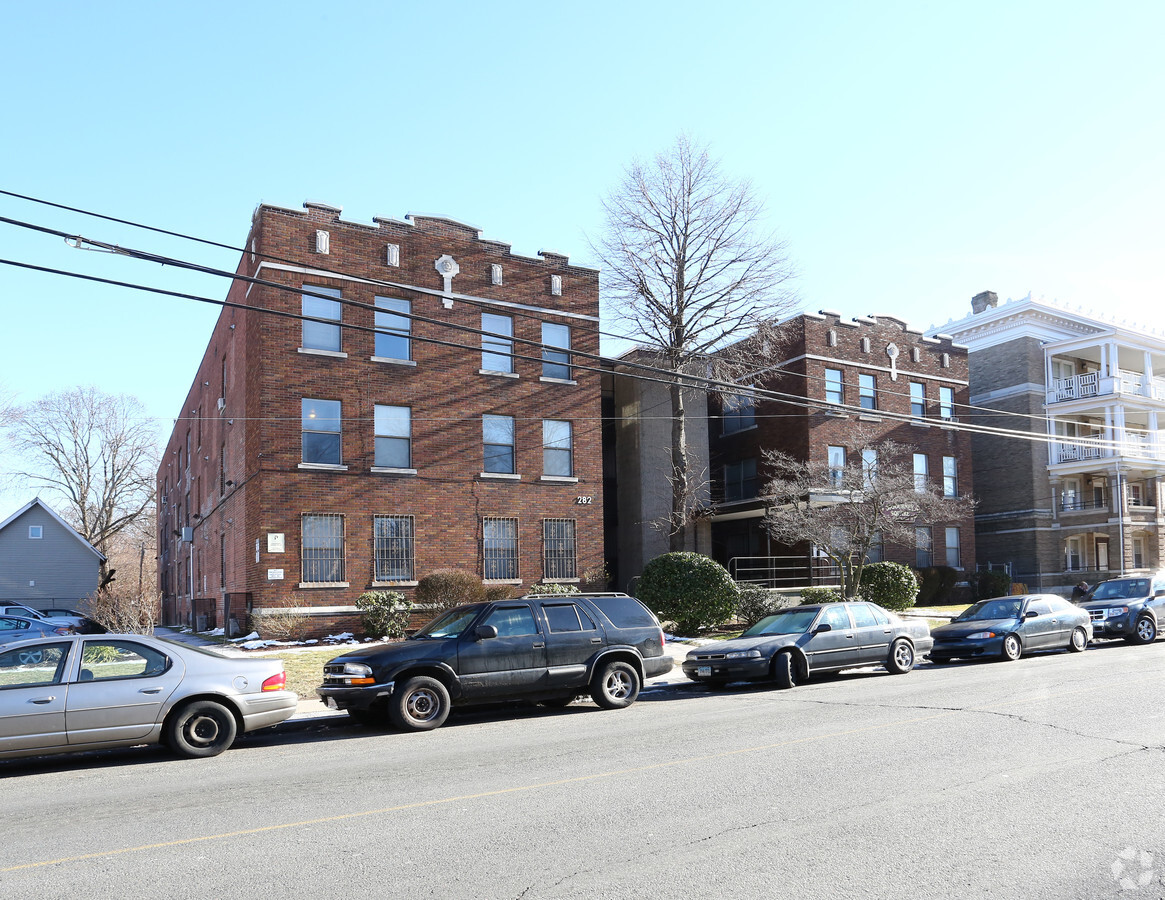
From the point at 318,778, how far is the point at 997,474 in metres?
39.5

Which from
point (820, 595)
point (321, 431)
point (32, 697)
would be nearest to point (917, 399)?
point (820, 595)

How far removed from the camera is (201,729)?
10.1 m

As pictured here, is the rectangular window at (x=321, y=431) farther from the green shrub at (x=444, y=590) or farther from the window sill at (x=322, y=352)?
the green shrub at (x=444, y=590)

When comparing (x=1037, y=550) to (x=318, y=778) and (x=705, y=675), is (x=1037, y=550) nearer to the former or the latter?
(x=705, y=675)

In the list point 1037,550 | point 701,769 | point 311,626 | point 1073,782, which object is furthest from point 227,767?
point 1037,550

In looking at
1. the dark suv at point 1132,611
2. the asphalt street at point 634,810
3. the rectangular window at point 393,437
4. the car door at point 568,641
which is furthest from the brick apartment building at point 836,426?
the asphalt street at point 634,810

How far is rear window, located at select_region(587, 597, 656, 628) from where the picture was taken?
43.8 ft

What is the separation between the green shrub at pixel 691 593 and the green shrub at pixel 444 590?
14.9 ft

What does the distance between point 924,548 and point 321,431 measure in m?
23.0

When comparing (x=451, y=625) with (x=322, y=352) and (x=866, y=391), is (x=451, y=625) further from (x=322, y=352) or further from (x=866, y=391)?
(x=866, y=391)

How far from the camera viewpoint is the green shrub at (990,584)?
35844 millimetres

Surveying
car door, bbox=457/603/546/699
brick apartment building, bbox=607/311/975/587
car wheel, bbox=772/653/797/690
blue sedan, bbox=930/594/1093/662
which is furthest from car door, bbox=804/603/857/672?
brick apartment building, bbox=607/311/975/587

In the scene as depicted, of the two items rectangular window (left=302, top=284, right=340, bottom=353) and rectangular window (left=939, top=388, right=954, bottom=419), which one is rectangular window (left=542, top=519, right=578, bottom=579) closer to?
rectangular window (left=302, top=284, right=340, bottom=353)

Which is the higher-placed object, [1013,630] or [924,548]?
[924,548]
